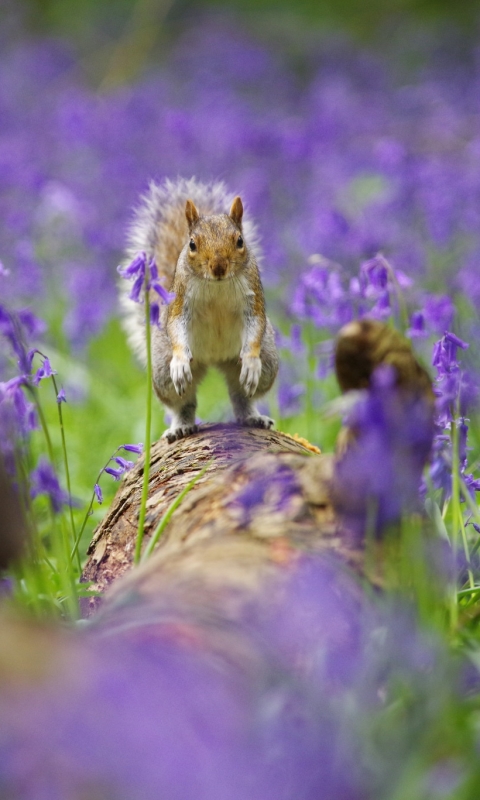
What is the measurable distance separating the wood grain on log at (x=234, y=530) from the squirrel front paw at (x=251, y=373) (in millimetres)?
453

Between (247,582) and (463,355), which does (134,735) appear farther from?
(463,355)

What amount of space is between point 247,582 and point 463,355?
1.26 metres

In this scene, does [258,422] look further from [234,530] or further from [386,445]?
[386,445]

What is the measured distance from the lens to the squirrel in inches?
124

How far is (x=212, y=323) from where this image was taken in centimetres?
326

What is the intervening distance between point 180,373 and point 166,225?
85 cm

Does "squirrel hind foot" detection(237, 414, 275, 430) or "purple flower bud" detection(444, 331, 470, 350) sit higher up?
"squirrel hind foot" detection(237, 414, 275, 430)

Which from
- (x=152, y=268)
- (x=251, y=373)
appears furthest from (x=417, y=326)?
(x=152, y=268)

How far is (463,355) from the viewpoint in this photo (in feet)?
9.35

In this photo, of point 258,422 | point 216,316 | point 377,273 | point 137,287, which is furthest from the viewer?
point 258,422

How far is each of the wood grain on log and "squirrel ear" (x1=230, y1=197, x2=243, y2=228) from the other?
99cm

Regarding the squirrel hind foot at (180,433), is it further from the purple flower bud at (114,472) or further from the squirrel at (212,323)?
the purple flower bud at (114,472)

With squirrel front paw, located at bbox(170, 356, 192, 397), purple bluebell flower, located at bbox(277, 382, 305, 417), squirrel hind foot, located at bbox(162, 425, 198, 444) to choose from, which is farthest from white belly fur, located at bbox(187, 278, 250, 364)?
purple bluebell flower, located at bbox(277, 382, 305, 417)

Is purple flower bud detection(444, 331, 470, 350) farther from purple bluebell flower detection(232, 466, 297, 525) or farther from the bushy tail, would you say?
the bushy tail
